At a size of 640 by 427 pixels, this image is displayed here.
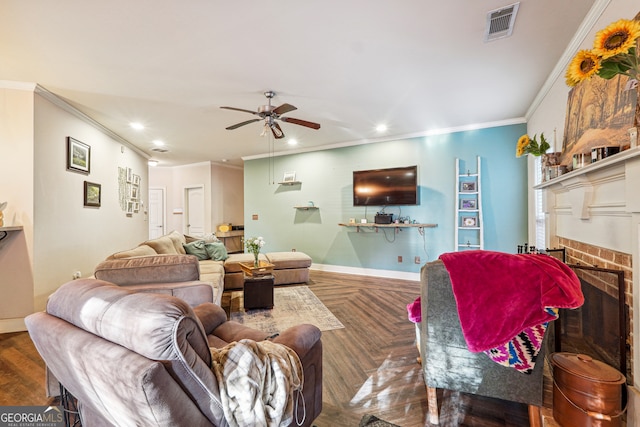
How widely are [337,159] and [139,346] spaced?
16.8 ft

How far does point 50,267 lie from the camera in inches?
126

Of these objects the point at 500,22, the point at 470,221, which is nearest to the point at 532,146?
the point at 500,22

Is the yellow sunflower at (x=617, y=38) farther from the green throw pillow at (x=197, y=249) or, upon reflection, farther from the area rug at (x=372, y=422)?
the green throw pillow at (x=197, y=249)

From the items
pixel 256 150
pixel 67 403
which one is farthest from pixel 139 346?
pixel 256 150

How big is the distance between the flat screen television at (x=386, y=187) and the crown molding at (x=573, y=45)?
1.98m

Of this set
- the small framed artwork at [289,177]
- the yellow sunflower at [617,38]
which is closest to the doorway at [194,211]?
the small framed artwork at [289,177]

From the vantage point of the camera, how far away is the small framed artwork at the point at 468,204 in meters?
4.38

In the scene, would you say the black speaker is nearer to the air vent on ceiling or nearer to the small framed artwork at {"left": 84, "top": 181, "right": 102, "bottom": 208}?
the air vent on ceiling

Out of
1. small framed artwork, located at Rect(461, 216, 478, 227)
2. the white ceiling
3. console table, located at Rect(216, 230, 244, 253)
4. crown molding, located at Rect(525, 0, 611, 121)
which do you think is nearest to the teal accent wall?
→ small framed artwork, located at Rect(461, 216, 478, 227)

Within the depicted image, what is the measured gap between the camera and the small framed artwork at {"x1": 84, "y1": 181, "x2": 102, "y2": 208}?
388 centimetres

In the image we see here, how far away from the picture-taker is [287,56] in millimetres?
2473

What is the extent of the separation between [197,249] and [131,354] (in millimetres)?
3939

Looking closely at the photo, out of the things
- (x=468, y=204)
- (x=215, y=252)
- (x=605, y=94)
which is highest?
(x=605, y=94)

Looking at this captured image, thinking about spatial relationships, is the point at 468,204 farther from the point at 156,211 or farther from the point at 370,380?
the point at 156,211
